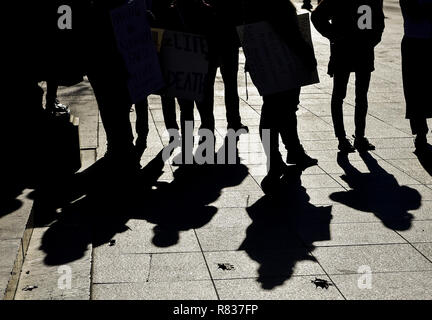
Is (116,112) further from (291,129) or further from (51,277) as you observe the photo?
(51,277)

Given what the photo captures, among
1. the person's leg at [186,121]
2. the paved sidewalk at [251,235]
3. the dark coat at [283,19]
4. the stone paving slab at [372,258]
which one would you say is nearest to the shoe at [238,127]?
the paved sidewalk at [251,235]

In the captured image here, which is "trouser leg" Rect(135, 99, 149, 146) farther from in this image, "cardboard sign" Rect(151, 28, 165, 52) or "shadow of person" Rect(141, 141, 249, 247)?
"cardboard sign" Rect(151, 28, 165, 52)

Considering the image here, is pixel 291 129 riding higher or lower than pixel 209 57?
lower

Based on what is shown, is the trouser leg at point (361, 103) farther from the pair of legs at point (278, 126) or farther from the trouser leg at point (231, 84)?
the trouser leg at point (231, 84)

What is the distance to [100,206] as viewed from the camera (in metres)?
7.07

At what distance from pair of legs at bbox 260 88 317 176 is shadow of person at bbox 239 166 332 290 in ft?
0.63

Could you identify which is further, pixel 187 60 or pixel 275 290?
pixel 187 60

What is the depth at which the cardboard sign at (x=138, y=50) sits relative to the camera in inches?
293

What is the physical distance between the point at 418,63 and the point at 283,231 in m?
3.20

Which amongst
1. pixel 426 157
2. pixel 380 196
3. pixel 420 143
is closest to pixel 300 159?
pixel 380 196

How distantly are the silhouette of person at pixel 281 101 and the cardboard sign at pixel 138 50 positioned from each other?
0.96 m

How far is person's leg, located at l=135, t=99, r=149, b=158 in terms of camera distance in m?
8.59

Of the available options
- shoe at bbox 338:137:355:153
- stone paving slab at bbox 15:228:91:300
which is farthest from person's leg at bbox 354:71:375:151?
stone paving slab at bbox 15:228:91:300

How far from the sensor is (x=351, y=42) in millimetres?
8445
